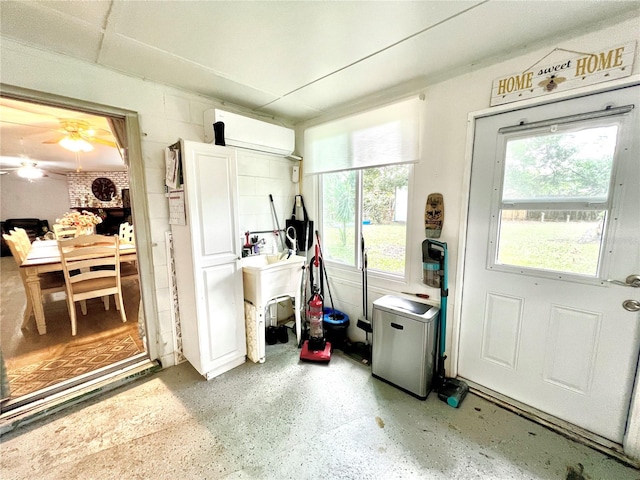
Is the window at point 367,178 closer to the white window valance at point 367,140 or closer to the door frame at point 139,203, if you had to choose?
the white window valance at point 367,140

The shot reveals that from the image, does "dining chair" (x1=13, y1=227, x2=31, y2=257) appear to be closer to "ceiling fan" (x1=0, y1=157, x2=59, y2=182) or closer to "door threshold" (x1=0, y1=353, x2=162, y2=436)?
"door threshold" (x1=0, y1=353, x2=162, y2=436)

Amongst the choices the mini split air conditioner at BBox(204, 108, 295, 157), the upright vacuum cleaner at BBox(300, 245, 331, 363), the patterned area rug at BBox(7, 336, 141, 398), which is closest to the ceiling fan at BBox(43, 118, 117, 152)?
the mini split air conditioner at BBox(204, 108, 295, 157)

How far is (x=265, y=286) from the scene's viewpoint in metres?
2.27

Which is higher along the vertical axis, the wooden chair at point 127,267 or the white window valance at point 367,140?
the white window valance at point 367,140

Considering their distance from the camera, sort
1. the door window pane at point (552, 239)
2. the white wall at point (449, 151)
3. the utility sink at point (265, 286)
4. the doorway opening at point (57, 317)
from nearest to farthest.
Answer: the door window pane at point (552, 239)
the white wall at point (449, 151)
the doorway opening at point (57, 317)
the utility sink at point (265, 286)

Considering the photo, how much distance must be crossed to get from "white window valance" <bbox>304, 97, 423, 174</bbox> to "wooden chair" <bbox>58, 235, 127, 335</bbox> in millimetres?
2549

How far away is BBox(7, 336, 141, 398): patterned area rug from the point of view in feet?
6.55

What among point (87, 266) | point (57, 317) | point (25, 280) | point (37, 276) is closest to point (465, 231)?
point (87, 266)

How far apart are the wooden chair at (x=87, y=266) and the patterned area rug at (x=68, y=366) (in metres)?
0.53

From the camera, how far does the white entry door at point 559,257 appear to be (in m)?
1.39

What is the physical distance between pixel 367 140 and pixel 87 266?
3.36 m

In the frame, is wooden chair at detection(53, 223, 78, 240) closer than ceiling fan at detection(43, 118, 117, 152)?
No

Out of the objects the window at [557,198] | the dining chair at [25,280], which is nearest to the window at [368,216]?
the window at [557,198]

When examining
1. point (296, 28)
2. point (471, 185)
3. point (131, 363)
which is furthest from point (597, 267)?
point (131, 363)
